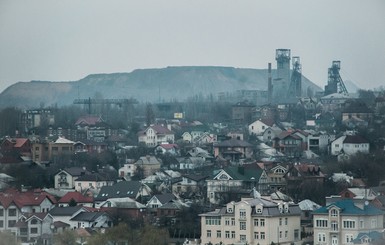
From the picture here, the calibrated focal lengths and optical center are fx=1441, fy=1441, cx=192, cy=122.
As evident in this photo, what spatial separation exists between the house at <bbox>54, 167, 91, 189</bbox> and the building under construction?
22285mm

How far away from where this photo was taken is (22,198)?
61.6ft

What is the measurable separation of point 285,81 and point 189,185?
31.3 m

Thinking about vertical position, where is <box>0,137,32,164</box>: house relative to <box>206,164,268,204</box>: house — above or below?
above

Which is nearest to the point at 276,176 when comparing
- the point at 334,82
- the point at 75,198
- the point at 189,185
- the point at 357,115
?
the point at 189,185

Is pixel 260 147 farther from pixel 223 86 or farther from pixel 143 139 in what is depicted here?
pixel 223 86

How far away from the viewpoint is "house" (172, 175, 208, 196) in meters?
20.8

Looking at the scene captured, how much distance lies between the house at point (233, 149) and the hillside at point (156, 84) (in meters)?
39.9

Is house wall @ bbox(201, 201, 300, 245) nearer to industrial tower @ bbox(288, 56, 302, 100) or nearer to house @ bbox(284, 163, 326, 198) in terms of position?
house @ bbox(284, 163, 326, 198)

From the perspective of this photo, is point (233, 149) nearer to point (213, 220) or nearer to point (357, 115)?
point (357, 115)

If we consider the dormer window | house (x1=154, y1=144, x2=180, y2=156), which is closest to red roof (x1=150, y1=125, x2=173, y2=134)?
house (x1=154, y1=144, x2=180, y2=156)

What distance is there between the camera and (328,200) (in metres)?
17.1

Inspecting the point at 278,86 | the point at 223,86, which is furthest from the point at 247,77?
the point at 278,86

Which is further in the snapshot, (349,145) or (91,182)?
(349,145)

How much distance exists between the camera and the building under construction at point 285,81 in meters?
47.4
